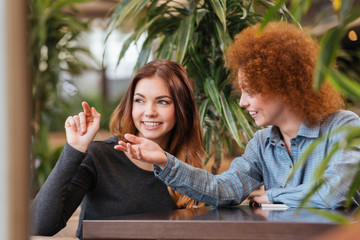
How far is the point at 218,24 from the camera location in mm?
2377

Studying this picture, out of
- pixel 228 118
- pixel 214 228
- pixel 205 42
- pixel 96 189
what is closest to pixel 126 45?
pixel 205 42

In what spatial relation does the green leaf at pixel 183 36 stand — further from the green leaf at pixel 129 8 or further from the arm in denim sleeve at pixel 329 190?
the arm in denim sleeve at pixel 329 190

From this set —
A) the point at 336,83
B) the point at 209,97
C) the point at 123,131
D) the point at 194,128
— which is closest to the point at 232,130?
the point at 209,97

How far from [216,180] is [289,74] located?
1.50ft

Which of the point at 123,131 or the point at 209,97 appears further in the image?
the point at 209,97

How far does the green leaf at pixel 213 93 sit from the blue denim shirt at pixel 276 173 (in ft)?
1.79

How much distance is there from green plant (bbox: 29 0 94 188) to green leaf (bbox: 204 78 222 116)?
1907mm

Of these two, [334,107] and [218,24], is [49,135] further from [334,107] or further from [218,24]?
[218,24]

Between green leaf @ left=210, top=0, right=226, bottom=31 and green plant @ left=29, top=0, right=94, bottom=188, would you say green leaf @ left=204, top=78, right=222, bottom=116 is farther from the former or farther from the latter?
green plant @ left=29, top=0, right=94, bottom=188

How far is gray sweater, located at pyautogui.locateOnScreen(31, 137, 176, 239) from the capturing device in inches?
59.9

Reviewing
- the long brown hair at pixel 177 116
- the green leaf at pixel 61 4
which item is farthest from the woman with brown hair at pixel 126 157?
the green leaf at pixel 61 4

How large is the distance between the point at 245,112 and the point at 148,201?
1.00m

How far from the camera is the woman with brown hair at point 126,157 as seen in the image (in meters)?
1.52

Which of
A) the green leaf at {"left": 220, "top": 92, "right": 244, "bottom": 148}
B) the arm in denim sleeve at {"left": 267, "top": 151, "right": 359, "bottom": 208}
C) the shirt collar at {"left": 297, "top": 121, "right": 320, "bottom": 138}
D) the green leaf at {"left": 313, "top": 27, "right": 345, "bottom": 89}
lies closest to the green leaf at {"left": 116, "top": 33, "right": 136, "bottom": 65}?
the green leaf at {"left": 220, "top": 92, "right": 244, "bottom": 148}
